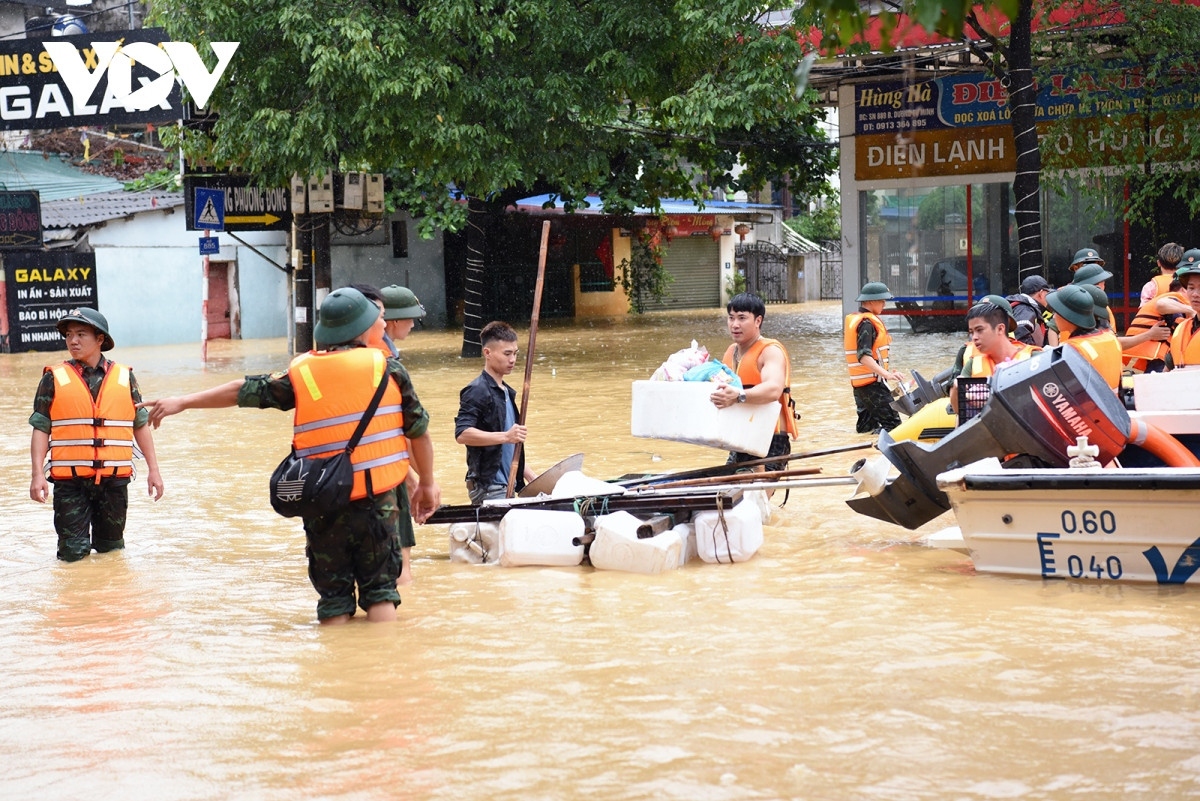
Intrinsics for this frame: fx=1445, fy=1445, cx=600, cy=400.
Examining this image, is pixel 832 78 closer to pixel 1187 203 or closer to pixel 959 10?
pixel 1187 203

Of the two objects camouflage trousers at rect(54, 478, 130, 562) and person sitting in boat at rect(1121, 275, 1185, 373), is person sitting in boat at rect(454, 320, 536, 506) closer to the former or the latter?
camouflage trousers at rect(54, 478, 130, 562)

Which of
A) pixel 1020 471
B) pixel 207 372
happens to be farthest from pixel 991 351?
pixel 207 372

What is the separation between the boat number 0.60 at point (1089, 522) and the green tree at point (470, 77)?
14.2 meters

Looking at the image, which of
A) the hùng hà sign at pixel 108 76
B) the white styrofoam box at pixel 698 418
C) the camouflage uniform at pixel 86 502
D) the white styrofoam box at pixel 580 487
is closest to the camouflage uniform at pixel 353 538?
the white styrofoam box at pixel 580 487

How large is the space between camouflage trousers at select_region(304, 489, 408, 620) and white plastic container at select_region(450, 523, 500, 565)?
56.8 inches

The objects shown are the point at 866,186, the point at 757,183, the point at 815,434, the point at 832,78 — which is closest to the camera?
the point at 815,434

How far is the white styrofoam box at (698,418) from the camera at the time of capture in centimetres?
852

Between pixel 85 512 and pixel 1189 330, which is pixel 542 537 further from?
pixel 1189 330

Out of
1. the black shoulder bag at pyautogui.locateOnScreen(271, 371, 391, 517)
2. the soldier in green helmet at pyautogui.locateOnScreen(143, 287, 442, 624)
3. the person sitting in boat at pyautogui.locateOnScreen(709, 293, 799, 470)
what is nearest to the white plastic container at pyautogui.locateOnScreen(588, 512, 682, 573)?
the person sitting in boat at pyautogui.locateOnScreen(709, 293, 799, 470)

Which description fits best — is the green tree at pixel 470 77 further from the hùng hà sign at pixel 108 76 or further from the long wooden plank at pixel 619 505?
the long wooden plank at pixel 619 505

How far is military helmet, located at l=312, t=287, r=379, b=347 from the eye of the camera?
647 cm

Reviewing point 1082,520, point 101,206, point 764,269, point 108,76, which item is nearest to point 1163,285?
point 1082,520

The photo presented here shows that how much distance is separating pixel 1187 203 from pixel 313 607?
19103mm

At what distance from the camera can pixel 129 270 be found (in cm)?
3166
